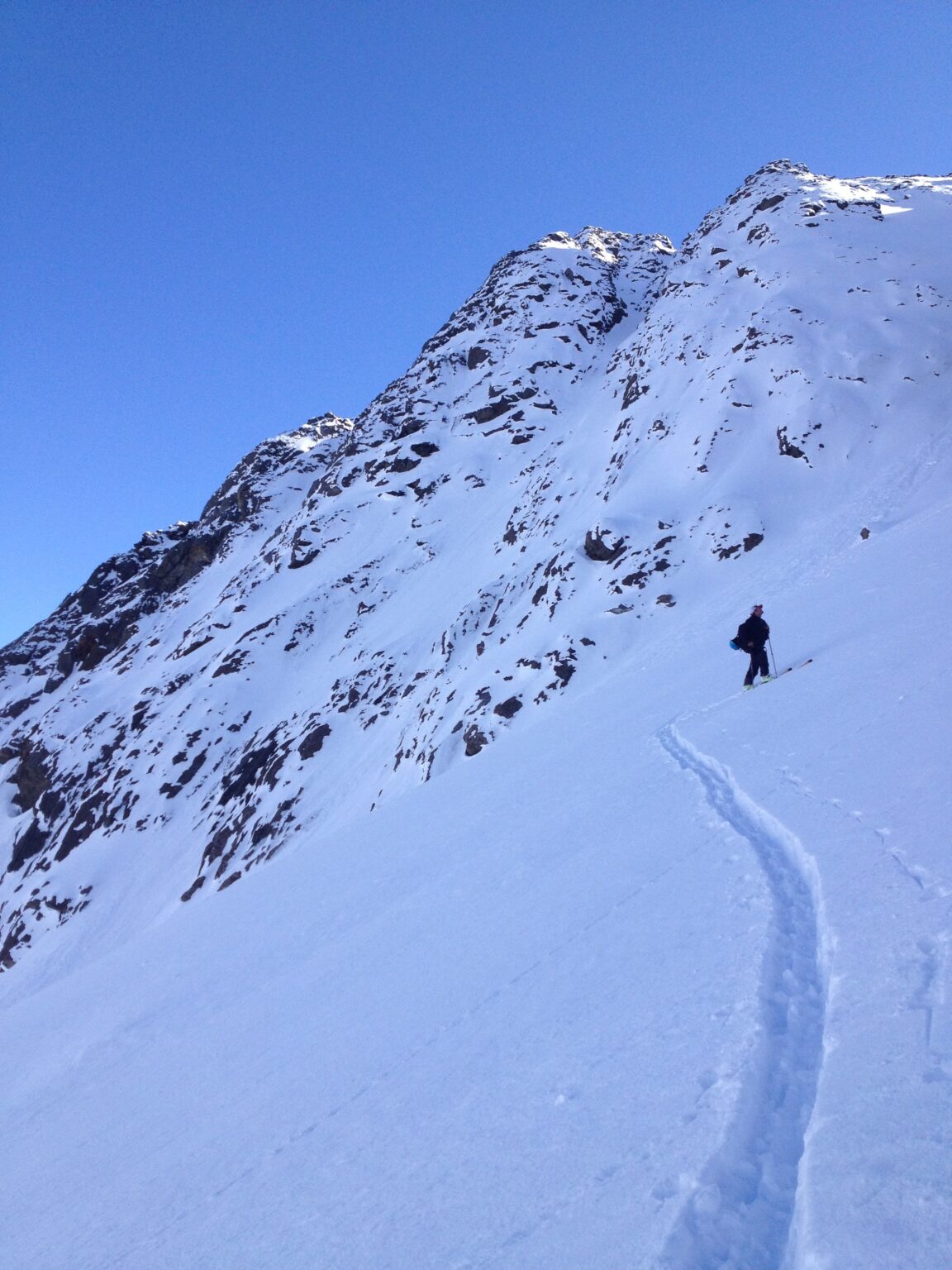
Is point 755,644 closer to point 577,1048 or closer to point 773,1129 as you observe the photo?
point 577,1048

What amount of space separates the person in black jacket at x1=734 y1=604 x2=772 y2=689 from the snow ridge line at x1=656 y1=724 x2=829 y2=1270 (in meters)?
8.08

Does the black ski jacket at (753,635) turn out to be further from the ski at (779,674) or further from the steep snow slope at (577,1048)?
the steep snow slope at (577,1048)

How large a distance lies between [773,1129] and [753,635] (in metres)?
10.4

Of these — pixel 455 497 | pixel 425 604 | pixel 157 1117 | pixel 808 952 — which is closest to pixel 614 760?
pixel 808 952

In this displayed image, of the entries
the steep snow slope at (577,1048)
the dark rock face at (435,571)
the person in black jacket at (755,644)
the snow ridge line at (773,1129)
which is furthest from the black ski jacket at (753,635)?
the dark rock face at (435,571)

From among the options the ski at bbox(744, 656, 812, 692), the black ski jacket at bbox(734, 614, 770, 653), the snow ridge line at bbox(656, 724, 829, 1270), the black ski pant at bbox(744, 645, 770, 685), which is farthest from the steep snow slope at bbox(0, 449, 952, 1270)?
the black ski jacket at bbox(734, 614, 770, 653)

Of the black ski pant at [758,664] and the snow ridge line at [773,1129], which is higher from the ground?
the snow ridge line at [773,1129]

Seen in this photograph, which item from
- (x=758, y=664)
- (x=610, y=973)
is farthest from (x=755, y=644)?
(x=610, y=973)

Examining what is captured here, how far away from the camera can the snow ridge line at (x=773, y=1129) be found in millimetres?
2277

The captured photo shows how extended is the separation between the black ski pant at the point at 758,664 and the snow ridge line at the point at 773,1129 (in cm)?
805

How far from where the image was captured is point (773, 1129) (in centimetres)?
267

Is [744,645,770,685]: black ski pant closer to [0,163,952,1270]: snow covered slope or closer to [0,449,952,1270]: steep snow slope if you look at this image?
[0,163,952,1270]: snow covered slope

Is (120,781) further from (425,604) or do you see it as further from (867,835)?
(867,835)

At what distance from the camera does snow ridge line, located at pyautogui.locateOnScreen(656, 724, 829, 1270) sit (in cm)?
228
